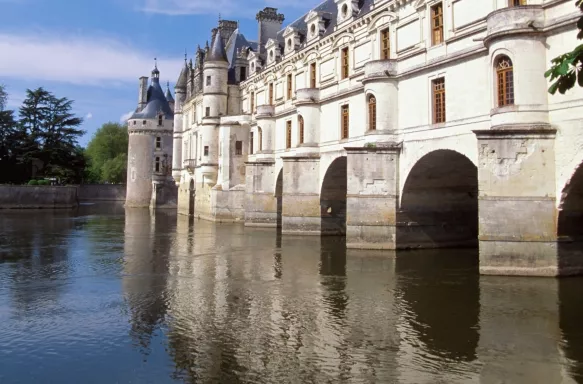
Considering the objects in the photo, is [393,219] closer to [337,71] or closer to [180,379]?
[337,71]

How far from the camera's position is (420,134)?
746 inches

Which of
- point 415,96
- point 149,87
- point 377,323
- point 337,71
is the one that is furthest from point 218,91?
A: point 377,323

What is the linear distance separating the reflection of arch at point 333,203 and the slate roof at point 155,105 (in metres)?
40.2

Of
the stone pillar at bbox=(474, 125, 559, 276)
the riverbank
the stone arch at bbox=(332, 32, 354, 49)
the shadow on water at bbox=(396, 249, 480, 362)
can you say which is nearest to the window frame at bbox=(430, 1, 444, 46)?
the stone pillar at bbox=(474, 125, 559, 276)

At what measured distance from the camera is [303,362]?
25.3 ft

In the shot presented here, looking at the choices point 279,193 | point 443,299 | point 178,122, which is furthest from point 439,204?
point 178,122

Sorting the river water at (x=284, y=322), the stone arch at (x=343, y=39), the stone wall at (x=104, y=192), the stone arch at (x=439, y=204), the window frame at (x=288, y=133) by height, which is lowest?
the river water at (x=284, y=322)

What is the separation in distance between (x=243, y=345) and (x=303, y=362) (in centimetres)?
128

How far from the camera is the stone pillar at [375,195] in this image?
20.0 m

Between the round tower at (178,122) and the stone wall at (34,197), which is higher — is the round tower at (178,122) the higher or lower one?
the higher one

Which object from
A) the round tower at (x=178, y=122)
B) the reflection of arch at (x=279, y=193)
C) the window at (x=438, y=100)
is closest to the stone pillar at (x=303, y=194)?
the reflection of arch at (x=279, y=193)

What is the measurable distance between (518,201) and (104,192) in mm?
72640

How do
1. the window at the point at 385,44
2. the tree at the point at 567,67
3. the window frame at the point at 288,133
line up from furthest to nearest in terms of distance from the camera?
the window frame at the point at 288,133, the window at the point at 385,44, the tree at the point at 567,67

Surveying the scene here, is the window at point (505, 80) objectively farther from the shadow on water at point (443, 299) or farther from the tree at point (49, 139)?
the tree at point (49, 139)
